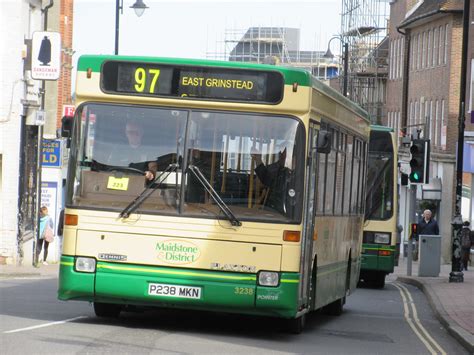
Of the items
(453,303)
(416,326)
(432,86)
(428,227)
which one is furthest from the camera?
(432,86)

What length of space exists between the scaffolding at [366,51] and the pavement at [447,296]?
42.1 m

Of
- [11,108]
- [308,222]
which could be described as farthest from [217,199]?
[11,108]

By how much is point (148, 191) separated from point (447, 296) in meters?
13.7

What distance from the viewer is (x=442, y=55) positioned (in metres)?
63.7

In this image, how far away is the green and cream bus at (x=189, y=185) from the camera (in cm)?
1452

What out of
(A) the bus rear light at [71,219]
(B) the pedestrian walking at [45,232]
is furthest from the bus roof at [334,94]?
(B) the pedestrian walking at [45,232]

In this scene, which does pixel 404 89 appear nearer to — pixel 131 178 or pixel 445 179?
pixel 445 179

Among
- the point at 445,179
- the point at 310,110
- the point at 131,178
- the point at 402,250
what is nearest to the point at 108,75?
the point at 131,178

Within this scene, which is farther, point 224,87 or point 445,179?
point 445,179

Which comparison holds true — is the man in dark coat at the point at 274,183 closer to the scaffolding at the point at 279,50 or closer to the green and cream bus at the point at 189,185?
the green and cream bus at the point at 189,185

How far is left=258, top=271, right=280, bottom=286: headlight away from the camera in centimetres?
1452

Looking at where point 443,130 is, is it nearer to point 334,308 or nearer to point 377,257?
A: point 377,257

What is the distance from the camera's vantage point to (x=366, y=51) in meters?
84.1

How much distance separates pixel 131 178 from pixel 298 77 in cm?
212
